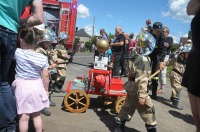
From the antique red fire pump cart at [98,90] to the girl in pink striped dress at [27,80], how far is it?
209 centimetres

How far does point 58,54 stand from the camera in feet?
23.7

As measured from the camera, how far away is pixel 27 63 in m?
3.61

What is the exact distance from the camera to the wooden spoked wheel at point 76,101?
571 centimetres

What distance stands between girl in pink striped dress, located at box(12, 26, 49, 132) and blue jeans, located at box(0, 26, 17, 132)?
0.20m

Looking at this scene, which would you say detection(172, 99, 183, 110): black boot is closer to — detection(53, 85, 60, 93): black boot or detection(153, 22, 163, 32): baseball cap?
detection(153, 22, 163, 32): baseball cap

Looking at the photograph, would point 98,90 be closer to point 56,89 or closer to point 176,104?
point 56,89

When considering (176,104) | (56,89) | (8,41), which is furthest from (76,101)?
(8,41)

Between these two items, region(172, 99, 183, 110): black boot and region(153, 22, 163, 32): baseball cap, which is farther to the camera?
region(172, 99, 183, 110): black boot

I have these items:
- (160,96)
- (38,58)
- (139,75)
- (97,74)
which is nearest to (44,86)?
(38,58)

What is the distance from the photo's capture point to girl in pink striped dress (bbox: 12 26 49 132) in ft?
11.6

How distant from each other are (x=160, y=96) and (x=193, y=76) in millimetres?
6006

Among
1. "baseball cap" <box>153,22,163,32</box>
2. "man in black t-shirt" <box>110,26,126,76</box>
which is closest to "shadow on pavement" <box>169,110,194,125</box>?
"baseball cap" <box>153,22,163,32</box>

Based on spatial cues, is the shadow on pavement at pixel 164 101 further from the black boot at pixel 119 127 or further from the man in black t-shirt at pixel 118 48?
the black boot at pixel 119 127

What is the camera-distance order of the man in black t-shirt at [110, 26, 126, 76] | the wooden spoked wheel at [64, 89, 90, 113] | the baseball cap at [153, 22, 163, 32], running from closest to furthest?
the wooden spoked wheel at [64, 89, 90, 113] < the baseball cap at [153, 22, 163, 32] < the man in black t-shirt at [110, 26, 126, 76]
